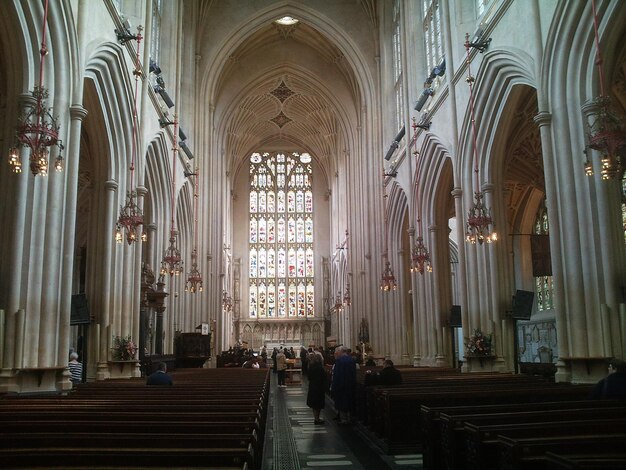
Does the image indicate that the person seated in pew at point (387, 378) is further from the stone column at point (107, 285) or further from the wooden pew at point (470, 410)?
the stone column at point (107, 285)

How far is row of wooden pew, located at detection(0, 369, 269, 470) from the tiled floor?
4.49 ft

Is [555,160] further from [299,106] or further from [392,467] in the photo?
[299,106]

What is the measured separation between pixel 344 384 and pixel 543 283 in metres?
17.8

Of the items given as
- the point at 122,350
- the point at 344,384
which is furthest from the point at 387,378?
the point at 122,350

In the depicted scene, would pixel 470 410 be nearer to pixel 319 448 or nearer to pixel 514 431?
pixel 514 431

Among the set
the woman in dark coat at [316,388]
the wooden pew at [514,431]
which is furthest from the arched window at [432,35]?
the wooden pew at [514,431]

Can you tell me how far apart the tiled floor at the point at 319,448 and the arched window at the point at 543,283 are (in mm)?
15900

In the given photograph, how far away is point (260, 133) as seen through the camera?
4656 cm

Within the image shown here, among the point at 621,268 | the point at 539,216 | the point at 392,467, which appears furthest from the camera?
the point at 539,216

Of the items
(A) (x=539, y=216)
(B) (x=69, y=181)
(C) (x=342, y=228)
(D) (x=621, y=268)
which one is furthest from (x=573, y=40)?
(C) (x=342, y=228)

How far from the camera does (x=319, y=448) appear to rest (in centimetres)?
916

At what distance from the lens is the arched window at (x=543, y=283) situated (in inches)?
1045

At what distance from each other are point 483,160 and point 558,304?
5729 mm

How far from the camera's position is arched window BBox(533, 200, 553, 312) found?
1045 inches
